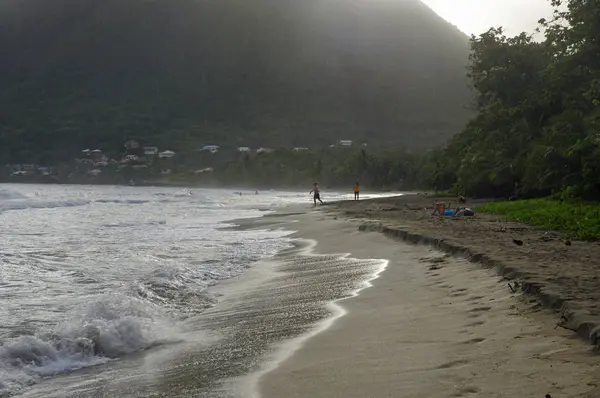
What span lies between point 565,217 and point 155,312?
11.1m

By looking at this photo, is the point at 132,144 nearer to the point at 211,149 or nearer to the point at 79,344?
the point at 211,149

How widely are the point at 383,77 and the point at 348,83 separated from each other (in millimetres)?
9365

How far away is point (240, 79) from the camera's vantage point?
164 meters

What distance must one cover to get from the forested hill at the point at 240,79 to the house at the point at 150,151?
14.1ft

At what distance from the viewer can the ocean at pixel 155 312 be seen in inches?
223

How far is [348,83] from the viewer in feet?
521

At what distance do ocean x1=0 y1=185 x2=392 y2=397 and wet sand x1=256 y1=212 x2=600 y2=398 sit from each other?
0.43m

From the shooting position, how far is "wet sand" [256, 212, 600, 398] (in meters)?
4.31

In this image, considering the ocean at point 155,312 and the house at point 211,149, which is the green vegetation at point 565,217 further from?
the house at point 211,149

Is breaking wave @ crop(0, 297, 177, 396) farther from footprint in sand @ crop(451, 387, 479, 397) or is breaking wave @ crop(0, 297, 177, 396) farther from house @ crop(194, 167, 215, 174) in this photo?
house @ crop(194, 167, 215, 174)

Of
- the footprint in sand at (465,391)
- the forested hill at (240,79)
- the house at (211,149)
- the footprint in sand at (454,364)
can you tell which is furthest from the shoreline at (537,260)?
the house at (211,149)

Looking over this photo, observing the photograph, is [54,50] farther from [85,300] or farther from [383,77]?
[85,300]

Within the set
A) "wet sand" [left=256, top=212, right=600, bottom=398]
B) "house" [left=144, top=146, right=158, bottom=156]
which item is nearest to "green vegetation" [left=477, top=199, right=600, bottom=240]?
"wet sand" [left=256, top=212, right=600, bottom=398]

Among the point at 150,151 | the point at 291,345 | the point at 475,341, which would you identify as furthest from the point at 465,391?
the point at 150,151
